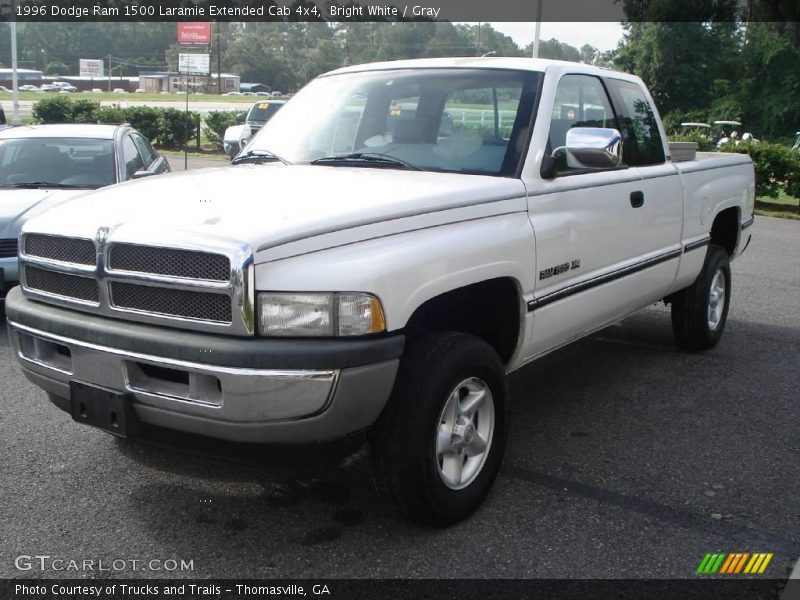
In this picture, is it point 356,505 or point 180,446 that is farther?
point 356,505

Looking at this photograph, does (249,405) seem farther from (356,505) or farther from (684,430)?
(684,430)

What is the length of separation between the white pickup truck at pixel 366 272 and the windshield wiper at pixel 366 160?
0.5 inches

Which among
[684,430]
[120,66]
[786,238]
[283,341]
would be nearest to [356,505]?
[283,341]

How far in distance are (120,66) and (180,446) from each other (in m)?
88.3

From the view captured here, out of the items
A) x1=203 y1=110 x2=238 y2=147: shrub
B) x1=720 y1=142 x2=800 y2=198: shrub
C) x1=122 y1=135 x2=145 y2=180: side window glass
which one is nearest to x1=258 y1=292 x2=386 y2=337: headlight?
x1=122 y1=135 x2=145 y2=180: side window glass

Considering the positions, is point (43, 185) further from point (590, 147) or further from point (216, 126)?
point (216, 126)

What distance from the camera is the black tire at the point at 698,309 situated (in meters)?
6.04

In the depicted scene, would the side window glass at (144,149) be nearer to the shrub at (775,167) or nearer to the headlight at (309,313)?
the headlight at (309,313)

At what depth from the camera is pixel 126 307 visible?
312cm

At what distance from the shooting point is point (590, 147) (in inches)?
160

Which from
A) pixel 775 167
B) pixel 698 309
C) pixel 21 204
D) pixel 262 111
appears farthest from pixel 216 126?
pixel 698 309

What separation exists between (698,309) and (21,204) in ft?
17.3

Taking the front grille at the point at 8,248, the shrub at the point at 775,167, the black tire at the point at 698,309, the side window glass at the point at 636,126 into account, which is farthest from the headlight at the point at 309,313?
the shrub at the point at 775,167

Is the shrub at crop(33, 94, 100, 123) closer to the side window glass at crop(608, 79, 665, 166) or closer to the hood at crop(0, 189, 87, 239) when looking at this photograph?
the hood at crop(0, 189, 87, 239)
